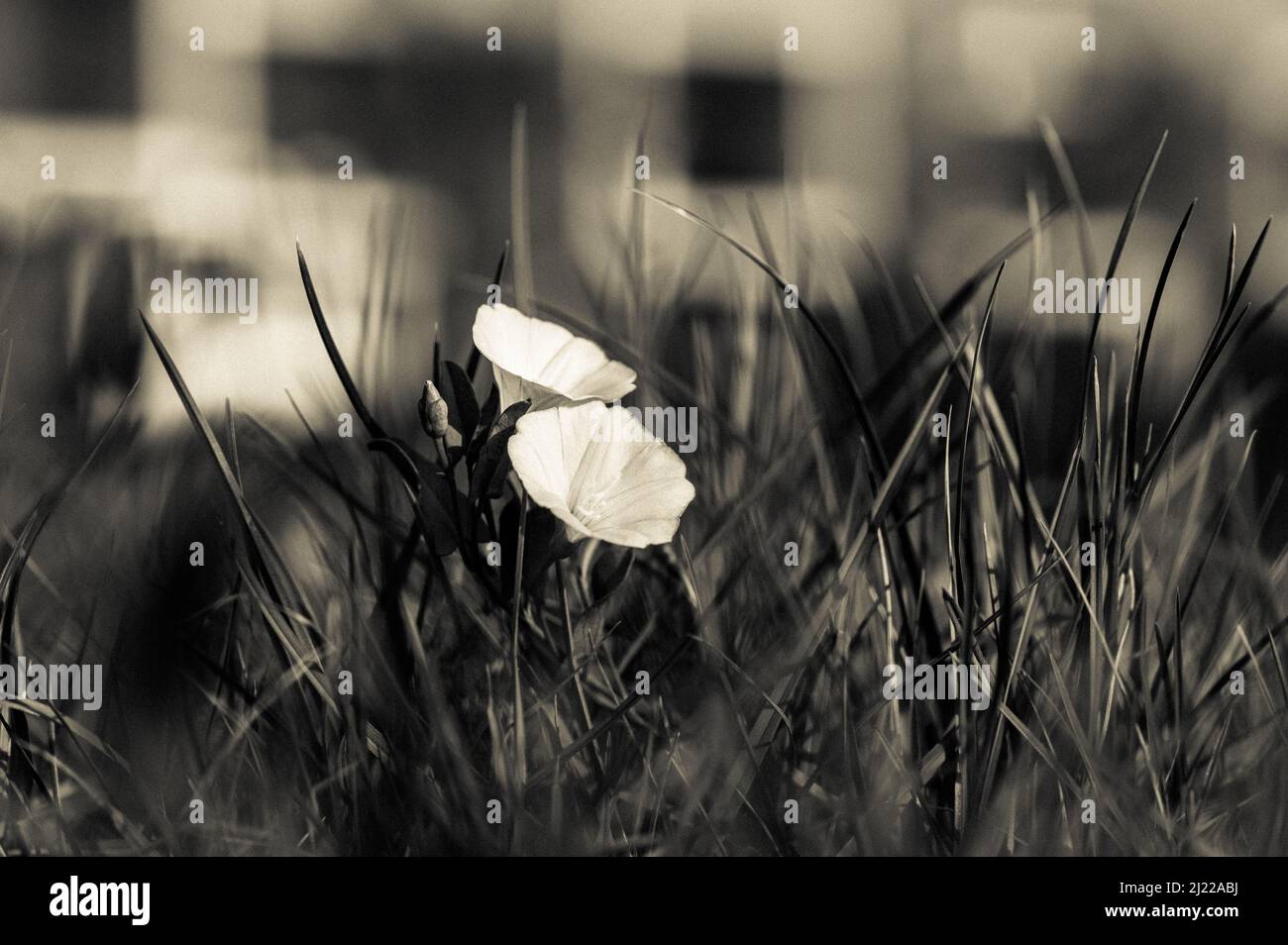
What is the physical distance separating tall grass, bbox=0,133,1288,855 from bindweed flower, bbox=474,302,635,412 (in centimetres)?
3

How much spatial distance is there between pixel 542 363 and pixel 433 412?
0.05 meters

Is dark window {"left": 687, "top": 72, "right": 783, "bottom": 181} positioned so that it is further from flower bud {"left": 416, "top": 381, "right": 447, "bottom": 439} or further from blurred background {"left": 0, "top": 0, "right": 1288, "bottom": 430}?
flower bud {"left": 416, "top": 381, "right": 447, "bottom": 439}

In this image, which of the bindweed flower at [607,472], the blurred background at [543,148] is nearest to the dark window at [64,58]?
the blurred background at [543,148]

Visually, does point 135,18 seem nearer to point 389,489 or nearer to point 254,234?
point 254,234

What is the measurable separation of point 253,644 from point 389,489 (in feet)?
0.29

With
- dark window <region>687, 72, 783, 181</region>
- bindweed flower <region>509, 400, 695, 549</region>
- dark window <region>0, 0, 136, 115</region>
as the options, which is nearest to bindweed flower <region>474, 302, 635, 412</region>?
bindweed flower <region>509, 400, 695, 549</region>

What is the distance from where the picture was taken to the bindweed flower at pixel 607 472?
333mm

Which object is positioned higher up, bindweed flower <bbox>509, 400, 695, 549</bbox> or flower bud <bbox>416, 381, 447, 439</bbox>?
flower bud <bbox>416, 381, 447, 439</bbox>

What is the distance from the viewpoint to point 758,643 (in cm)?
38

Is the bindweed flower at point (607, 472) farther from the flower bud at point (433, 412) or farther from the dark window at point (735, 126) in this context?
the dark window at point (735, 126)

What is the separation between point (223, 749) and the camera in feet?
1.24

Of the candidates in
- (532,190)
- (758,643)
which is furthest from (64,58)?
(758,643)

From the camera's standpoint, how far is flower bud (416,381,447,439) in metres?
0.33
